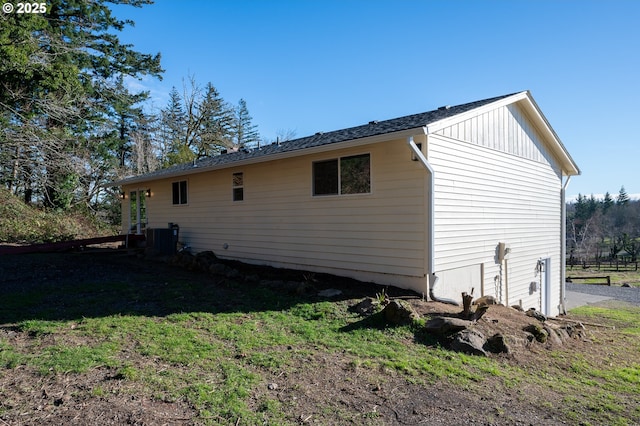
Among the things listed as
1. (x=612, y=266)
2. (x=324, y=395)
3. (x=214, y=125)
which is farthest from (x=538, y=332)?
(x=612, y=266)

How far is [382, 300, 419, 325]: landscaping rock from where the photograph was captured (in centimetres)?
553

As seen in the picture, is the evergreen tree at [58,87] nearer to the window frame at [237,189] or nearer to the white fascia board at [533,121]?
the window frame at [237,189]

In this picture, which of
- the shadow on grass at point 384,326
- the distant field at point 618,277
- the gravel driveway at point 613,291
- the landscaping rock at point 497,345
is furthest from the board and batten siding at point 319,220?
the distant field at point 618,277

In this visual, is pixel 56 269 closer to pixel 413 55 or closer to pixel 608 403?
pixel 608 403

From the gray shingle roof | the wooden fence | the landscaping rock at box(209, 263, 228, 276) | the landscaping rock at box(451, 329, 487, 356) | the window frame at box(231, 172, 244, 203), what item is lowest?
the wooden fence

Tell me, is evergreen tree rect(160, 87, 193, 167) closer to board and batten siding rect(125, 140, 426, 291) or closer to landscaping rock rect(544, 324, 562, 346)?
board and batten siding rect(125, 140, 426, 291)

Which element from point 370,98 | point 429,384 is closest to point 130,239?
point 429,384

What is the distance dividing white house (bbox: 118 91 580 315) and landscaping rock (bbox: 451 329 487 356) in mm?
1879

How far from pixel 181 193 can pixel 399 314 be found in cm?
991

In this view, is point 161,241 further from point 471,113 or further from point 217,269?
point 471,113

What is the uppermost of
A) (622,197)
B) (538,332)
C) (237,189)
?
(622,197)

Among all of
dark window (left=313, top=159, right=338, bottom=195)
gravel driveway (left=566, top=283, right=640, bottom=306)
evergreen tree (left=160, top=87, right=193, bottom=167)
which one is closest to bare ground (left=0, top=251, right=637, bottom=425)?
dark window (left=313, top=159, right=338, bottom=195)

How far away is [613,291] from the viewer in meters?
18.9

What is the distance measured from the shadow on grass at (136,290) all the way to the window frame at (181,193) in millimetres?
3220
